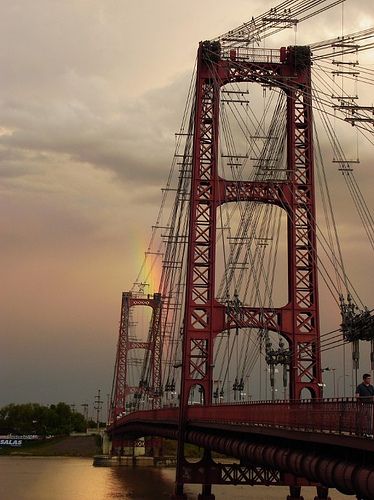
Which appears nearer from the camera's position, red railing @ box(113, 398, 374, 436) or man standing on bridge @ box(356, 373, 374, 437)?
man standing on bridge @ box(356, 373, 374, 437)

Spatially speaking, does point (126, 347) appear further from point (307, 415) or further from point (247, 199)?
point (307, 415)

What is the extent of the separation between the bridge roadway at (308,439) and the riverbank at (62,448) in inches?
4808

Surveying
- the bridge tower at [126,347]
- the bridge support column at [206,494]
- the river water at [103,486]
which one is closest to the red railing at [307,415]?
the bridge support column at [206,494]

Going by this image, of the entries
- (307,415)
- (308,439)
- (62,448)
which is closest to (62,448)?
(62,448)

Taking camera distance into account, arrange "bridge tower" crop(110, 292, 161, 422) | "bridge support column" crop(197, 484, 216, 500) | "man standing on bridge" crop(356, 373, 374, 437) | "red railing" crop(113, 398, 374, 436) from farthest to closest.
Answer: "bridge tower" crop(110, 292, 161, 422) → "bridge support column" crop(197, 484, 216, 500) → "red railing" crop(113, 398, 374, 436) → "man standing on bridge" crop(356, 373, 374, 437)

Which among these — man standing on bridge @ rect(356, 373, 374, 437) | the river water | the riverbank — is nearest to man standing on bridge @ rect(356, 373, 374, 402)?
man standing on bridge @ rect(356, 373, 374, 437)

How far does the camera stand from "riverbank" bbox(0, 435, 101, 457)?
168m

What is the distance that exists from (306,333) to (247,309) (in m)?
4.18

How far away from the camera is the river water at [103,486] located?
7781cm

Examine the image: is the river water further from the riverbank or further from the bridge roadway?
the riverbank

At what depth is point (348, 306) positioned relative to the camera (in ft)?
136

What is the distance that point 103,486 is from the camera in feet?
299

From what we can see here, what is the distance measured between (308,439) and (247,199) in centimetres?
3520

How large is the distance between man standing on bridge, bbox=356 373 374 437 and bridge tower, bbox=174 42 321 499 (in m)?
31.8
